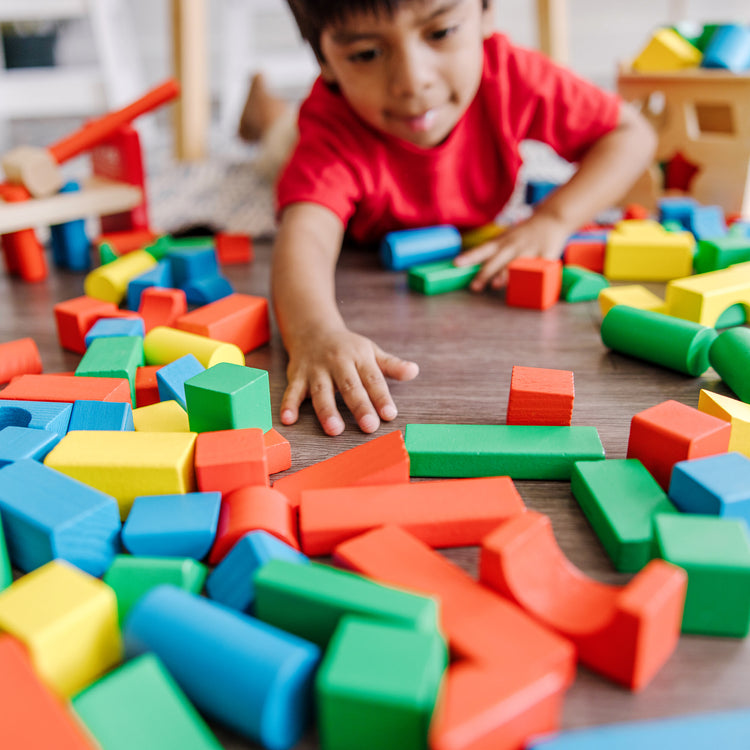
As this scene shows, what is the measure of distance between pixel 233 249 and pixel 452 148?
491mm

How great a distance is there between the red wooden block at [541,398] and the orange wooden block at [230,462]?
0.91 feet

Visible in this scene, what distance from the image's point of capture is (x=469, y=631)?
0.50 m

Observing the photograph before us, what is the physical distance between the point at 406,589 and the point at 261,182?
5.76 ft

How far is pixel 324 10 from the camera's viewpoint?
1104 millimetres

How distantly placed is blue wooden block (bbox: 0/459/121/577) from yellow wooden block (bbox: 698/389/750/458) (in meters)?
0.58

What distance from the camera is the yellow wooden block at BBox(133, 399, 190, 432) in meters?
0.81

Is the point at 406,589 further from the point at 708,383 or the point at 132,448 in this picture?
the point at 708,383

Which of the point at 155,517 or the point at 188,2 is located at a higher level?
the point at 188,2

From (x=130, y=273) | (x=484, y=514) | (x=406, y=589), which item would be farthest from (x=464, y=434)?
(x=130, y=273)

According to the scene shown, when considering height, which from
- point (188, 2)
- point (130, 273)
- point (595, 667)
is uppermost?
point (188, 2)

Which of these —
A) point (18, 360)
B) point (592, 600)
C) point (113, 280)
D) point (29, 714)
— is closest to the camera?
point (29, 714)

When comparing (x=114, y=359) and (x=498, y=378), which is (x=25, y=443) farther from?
(x=498, y=378)

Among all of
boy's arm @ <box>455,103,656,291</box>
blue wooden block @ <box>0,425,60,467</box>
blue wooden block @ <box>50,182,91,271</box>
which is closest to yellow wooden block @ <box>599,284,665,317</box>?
boy's arm @ <box>455,103,656,291</box>

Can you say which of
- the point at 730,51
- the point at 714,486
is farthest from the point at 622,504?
the point at 730,51
